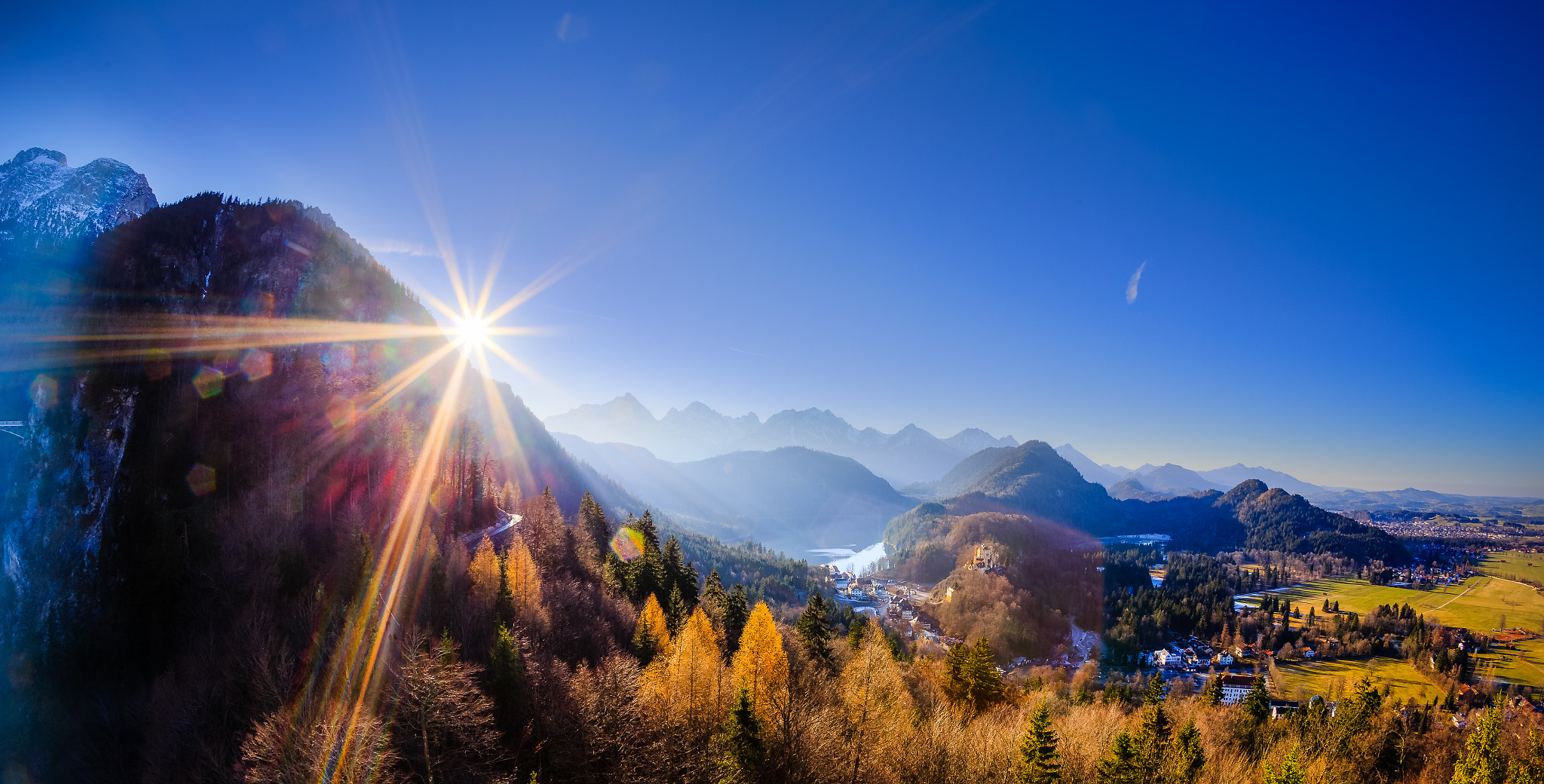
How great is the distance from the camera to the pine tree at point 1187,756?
27812 millimetres

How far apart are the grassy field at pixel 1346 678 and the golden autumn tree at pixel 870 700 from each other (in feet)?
330

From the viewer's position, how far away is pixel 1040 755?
22.3 m

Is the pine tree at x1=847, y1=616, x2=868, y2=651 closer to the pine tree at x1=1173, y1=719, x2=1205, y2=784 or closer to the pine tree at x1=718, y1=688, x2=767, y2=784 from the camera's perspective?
the pine tree at x1=1173, y1=719, x2=1205, y2=784

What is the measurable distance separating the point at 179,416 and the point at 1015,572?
16688cm

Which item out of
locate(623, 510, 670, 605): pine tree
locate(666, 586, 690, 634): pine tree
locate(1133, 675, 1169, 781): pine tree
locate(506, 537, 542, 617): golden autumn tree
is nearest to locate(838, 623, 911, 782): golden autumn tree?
locate(1133, 675, 1169, 781): pine tree

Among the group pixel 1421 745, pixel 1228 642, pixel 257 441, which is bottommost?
pixel 1228 642

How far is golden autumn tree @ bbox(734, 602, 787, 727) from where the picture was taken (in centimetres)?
2548

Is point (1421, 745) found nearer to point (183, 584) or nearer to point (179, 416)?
point (183, 584)

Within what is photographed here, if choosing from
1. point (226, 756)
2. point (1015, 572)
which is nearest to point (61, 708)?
point (226, 756)

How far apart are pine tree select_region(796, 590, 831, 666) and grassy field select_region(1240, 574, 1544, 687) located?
13706 centimetres

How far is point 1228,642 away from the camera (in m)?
120

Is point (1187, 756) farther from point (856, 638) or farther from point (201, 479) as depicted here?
point (201, 479)

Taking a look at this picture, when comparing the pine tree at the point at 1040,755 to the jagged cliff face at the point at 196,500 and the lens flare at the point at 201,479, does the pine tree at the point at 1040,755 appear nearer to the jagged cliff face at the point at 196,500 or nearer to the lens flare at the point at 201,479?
the jagged cliff face at the point at 196,500

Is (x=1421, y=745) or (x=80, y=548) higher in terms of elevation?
(x=80, y=548)
